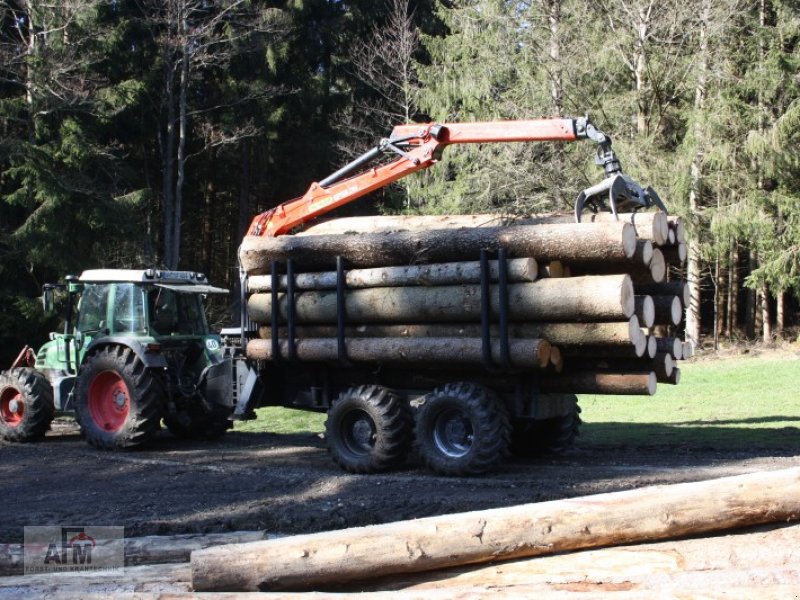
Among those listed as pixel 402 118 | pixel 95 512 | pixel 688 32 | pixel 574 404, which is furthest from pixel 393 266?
pixel 402 118

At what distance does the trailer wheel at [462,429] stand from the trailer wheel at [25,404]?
21.5 ft

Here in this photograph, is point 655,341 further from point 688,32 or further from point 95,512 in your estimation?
point 688,32

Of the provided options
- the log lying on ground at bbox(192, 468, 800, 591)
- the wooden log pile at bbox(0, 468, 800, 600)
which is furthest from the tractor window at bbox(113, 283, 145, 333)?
the log lying on ground at bbox(192, 468, 800, 591)

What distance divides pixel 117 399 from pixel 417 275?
5.19 m

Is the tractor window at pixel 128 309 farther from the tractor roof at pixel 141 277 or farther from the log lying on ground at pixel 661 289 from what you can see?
the log lying on ground at pixel 661 289

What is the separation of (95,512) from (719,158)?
22609 mm

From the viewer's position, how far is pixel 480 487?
9.83 m

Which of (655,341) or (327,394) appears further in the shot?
(327,394)

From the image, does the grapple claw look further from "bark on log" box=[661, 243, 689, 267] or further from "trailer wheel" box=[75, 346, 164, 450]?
"trailer wheel" box=[75, 346, 164, 450]

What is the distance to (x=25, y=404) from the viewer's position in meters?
14.2

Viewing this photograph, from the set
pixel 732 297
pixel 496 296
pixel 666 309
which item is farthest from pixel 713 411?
pixel 732 297

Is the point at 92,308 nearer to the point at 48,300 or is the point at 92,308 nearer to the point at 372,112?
the point at 48,300

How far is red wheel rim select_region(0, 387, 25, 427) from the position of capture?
1450cm

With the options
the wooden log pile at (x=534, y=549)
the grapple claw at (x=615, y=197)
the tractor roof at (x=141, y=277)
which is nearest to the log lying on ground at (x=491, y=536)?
the wooden log pile at (x=534, y=549)
